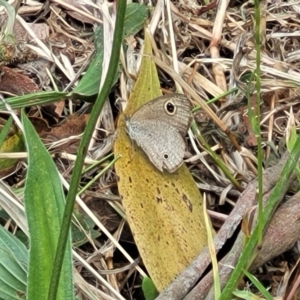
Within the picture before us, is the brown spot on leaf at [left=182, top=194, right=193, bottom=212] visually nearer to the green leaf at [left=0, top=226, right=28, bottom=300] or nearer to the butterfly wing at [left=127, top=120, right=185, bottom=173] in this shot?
the butterfly wing at [left=127, top=120, right=185, bottom=173]

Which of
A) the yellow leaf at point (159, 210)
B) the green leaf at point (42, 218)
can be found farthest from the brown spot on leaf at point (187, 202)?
the green leaf at point (42, 218)

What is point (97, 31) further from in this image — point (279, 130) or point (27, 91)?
point (279, 130)

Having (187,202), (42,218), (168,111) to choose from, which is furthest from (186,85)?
(42,218)

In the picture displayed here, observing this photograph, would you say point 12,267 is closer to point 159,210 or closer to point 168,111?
point 159,210

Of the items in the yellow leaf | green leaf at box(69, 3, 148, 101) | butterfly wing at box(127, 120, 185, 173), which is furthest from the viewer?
green leaf at box(69, 3, 148, 101)

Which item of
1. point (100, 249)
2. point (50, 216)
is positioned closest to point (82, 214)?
point (100, 249)

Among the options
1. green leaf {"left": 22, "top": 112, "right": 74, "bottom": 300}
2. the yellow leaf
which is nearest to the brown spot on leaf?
the yellow leaf
